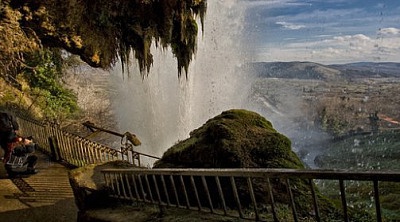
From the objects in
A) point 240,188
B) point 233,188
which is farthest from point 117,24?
point 233,188

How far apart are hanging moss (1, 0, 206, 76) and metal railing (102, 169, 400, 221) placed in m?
5.87

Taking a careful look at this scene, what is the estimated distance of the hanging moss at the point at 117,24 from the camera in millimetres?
10000

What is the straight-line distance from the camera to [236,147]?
5.43 meters

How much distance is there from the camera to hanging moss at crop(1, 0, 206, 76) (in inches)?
394

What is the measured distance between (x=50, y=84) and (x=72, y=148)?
6314 mm

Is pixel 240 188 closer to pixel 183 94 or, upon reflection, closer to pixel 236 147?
pixel 236 147

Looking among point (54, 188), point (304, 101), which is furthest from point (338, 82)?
point (54, 188)

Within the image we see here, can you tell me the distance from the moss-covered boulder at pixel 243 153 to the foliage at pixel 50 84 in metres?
10.9

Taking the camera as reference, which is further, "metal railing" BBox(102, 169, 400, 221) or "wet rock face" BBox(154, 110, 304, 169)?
"wet rock face" BBox(154, 110, 304, 169)

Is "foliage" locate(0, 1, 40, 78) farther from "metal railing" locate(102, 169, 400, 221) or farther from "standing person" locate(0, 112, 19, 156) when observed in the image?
→ "metal railing" locate(102, 169, 400, 221)

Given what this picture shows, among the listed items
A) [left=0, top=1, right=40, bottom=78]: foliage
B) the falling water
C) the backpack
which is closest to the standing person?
the backpack

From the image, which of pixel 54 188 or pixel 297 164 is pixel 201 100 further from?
pixel 297 164

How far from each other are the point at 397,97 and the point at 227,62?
85.6 feet

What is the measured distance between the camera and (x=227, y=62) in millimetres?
39312
